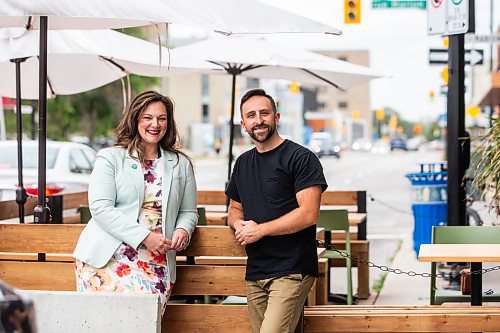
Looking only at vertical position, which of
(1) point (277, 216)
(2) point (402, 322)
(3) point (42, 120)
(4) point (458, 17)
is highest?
(4) point (458, 17)

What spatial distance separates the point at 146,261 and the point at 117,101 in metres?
47.2

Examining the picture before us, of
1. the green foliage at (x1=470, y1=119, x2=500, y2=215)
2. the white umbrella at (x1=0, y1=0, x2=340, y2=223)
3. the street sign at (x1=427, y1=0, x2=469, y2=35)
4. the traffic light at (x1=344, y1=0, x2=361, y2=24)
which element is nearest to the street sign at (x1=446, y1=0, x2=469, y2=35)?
the street sign at (x1=427, y1=0, x2=469, y2=35)

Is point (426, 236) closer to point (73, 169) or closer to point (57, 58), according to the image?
point (57, 58)

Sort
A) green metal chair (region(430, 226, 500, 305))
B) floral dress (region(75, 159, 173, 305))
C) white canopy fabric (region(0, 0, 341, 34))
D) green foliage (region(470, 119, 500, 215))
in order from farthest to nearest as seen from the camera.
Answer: green foliage (region(470, 119, 500, 215)) < green metal chair (region(430, 226, 500, 305)) < white canopy fabric (region(0, 0, 341, 34)) < floral dress (region(75, 159, 173, 305))

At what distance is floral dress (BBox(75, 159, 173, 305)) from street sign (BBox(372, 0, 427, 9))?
36.1 ft

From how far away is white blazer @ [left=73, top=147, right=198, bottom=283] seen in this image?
5.52m

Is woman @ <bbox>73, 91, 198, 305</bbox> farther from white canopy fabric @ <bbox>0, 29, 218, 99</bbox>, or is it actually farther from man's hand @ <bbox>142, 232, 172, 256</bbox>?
white canopy fabric @ <bbox>0, 29, 218, 99</bbox>

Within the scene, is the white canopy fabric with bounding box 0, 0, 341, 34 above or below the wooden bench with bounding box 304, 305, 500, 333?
above

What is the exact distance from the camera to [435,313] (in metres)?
6.20

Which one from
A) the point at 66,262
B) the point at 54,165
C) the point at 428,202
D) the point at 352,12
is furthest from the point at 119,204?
the point at 352,12

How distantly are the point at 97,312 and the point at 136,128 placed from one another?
3.50ft

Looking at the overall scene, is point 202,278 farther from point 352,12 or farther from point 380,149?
point 380,149

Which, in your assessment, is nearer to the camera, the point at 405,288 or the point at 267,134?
the point at 267,134

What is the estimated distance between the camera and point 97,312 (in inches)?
219
